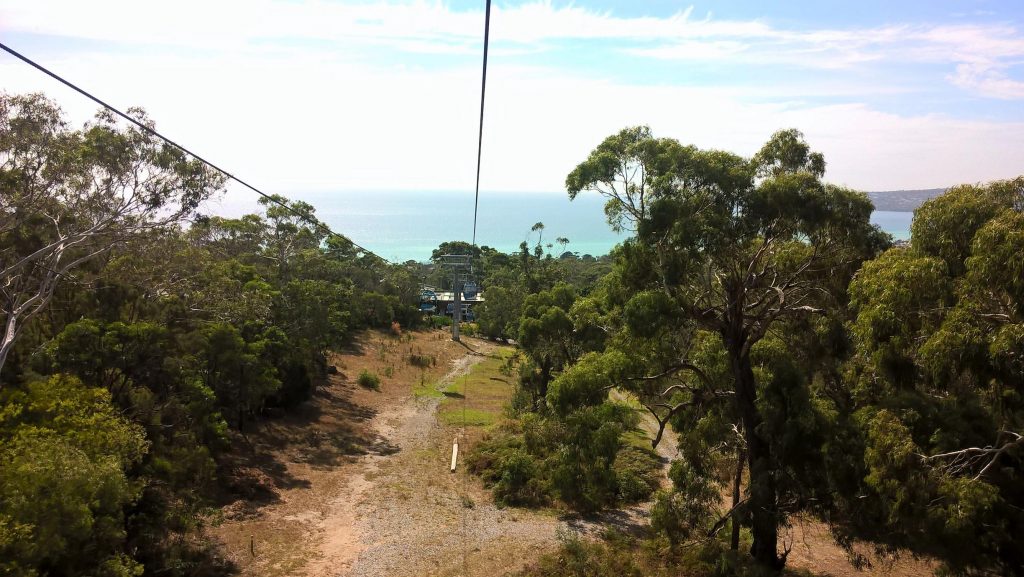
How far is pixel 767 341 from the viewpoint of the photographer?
40.0ft

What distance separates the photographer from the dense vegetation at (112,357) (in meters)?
8.38

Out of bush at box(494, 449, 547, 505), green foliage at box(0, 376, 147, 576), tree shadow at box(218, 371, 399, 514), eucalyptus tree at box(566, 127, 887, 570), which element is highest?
eucalyptus tree at box(566, 127, 887, 570)

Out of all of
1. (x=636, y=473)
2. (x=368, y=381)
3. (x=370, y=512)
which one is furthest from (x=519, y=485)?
(x=368, y=381)

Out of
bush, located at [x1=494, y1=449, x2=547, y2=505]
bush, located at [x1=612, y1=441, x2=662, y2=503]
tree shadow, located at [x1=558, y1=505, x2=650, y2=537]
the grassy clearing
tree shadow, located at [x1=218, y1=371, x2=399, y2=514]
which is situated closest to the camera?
tree shadow, located at [x1=558, y1=505, x2=650, y2=537]

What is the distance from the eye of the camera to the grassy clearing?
27.3 m

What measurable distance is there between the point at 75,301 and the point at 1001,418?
63.4ft

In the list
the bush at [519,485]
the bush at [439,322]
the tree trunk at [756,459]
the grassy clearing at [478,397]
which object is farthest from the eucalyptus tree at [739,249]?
the bush at [439,322]

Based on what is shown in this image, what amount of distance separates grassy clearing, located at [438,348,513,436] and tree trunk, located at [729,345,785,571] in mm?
16033

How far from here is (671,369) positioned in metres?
11.4

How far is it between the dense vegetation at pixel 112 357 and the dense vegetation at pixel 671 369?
0.05m

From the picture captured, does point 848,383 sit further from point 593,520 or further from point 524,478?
point 524,478

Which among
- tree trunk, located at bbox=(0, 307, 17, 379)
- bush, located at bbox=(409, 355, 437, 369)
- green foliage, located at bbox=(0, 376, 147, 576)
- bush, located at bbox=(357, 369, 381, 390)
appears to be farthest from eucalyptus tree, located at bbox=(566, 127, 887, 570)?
bush, located at bbox=(409, 355, 437, 369)

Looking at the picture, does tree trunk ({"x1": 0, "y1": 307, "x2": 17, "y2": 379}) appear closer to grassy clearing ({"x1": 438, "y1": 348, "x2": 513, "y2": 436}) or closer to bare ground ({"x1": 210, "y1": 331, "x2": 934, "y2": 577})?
bare ground ({"x1": 210, "y1": 331, "x2": 934, "y2": 577})

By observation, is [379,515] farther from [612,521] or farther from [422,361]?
[422,361]
